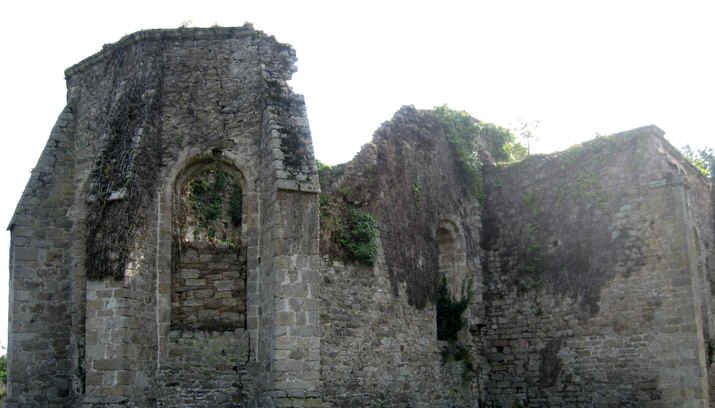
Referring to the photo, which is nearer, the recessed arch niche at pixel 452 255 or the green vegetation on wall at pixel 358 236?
the green vegetation on wall at pixel 358 236

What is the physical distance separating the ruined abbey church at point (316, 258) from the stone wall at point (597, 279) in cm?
5

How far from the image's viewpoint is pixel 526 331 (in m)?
19.1

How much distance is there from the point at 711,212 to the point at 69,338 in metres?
16.0

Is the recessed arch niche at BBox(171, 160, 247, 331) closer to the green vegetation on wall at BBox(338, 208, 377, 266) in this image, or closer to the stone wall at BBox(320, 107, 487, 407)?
the stone wall at BBox(320, 107, 487, 407)

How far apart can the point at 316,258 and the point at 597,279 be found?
829 centimetres

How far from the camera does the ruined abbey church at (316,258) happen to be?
497 inches

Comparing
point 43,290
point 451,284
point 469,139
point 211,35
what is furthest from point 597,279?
point 43,290

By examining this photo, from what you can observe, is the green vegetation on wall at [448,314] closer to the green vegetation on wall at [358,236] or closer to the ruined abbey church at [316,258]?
the ruined abbey church at [316,258]

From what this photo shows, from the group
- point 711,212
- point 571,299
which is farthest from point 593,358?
point 711,212

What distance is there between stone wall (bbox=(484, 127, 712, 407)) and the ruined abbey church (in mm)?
48

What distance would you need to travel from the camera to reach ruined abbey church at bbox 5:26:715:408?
12.6 metres

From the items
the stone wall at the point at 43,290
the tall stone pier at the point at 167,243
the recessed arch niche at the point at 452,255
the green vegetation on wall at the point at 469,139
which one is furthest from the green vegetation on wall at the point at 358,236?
the stone wall at the point at 43,290

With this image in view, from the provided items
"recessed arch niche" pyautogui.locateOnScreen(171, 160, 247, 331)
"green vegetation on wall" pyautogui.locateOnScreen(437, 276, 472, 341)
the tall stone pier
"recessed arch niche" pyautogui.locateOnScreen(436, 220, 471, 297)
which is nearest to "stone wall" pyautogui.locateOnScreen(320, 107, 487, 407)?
"recessed arch niche" pyautogui.locateOnScreen(436, 220, 471, 297)

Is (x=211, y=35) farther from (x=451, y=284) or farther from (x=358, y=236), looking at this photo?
(x=451, y=284)
